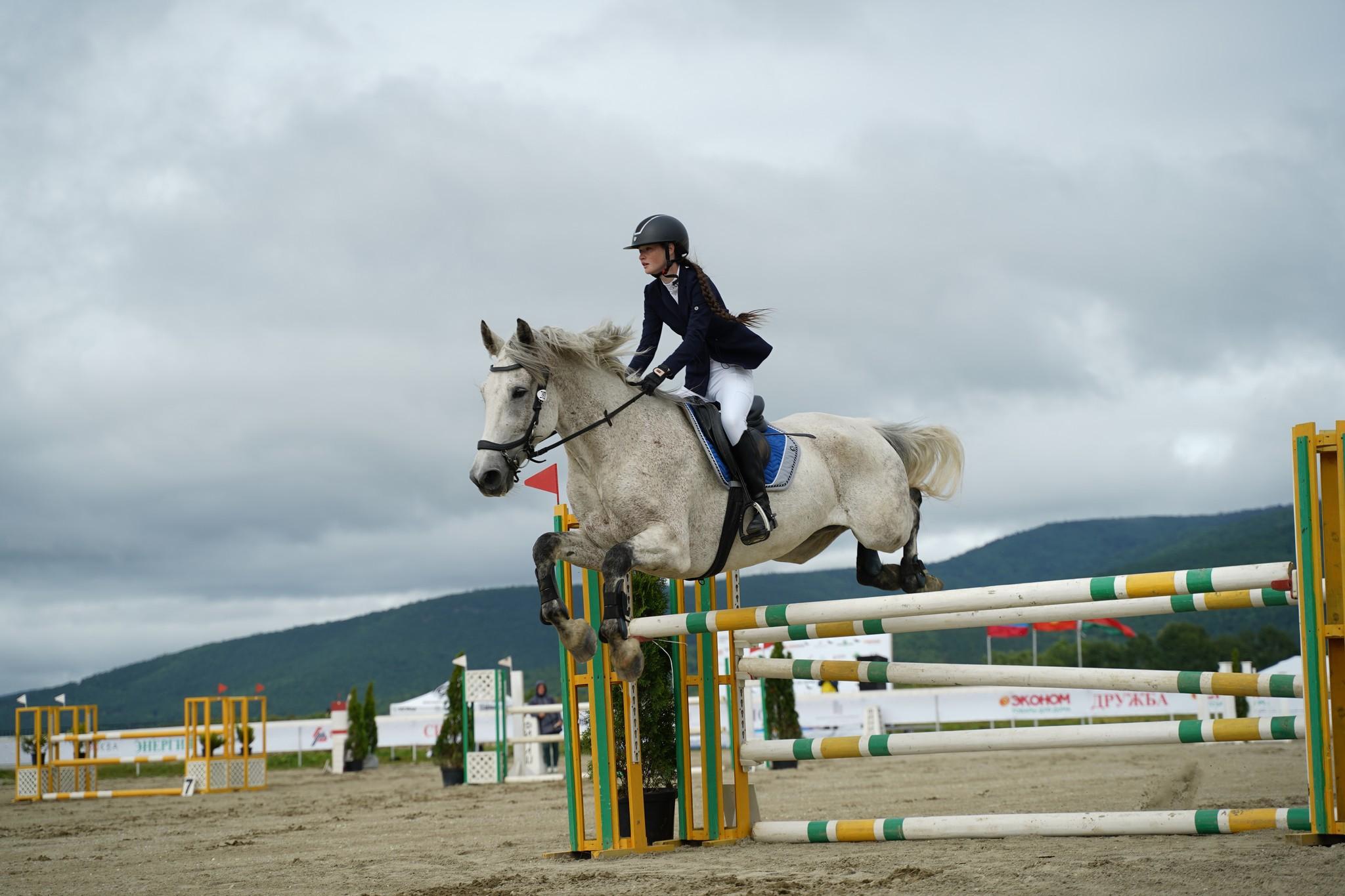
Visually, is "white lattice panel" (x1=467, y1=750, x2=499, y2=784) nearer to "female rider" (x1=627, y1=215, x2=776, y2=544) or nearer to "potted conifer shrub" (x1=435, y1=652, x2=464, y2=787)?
"potted conifer shrub" (x1=435, y1=652, x2=464, y2=787)

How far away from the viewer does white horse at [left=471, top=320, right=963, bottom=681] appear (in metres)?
4.41

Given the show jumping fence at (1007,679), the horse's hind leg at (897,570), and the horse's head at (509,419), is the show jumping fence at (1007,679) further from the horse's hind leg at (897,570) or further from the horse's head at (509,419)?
the horse's head at (509,419)

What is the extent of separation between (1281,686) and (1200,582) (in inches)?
26.2

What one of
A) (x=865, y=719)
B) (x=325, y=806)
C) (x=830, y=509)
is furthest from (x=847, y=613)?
(x=865, y=719)

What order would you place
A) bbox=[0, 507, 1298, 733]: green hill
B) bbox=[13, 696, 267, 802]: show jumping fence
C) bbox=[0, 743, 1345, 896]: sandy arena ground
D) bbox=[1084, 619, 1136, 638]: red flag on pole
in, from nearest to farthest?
bbox=[0, 743, 1345, 896]: sandy arena ground
bbox=[1084, 619, 1136, 638]: red flag on pole
bbox=[13, 696, 267, 802]: show jumping fence
bbox=[0, 507, 1298, 733]: green hill

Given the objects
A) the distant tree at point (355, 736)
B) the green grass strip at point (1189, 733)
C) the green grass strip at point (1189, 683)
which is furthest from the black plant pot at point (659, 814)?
the distant tree at point (355, 736)

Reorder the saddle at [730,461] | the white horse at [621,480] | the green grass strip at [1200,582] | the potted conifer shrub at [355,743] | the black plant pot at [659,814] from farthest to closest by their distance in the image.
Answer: the potted conifer shrub at [355,743]
the black plant pot at [659,814]
the saddle at [730,461]
the white horse at [621,480]
the green grass strip at [1200,582]

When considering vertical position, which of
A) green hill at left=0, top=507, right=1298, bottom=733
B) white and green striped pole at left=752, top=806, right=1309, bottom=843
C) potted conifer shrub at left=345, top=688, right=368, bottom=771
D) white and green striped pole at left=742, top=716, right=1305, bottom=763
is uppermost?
white and green striped pole at left=742, top=716, right=1305, bottom=763

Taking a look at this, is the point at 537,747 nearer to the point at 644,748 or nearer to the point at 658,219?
the point at 644,748

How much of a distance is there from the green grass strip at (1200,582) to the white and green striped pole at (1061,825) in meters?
0.96

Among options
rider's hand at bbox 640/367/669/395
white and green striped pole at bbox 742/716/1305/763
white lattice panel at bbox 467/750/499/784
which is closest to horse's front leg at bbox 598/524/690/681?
rider's hand at bbox 640/367/669/395

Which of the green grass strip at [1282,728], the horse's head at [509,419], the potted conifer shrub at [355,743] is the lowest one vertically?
the potted conifer shrub at [355,743]

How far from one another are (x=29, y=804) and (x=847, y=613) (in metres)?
13.6

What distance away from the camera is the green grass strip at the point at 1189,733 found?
447cm
